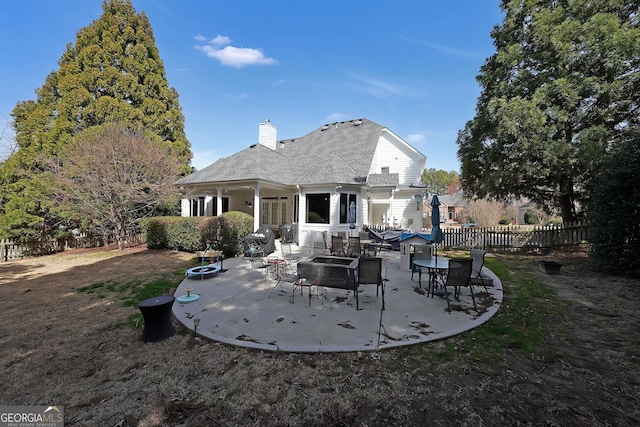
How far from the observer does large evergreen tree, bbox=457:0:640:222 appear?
10914 mm

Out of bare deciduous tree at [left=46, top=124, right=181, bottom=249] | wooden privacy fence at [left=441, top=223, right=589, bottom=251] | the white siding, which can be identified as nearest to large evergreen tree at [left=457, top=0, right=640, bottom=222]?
wooden privacy fence at [left=441, top=223, right=589, bottom=251]

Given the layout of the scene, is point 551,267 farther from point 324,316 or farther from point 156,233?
point 156,233

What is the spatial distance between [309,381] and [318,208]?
11.7 meters

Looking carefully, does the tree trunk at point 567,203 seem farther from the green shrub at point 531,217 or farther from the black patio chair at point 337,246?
the green shrub at point 531,217

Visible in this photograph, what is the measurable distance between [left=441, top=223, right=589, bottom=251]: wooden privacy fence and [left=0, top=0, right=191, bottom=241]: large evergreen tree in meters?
20.8

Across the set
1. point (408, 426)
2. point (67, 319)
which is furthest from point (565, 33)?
point (67, 319)

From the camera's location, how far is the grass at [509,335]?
3594mm

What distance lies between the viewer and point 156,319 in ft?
13.5

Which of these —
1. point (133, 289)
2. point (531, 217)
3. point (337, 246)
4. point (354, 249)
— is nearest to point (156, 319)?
point (133, 289)

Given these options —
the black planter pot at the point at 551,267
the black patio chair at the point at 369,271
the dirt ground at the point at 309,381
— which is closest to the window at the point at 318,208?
the black patio chair at the point at 369,271

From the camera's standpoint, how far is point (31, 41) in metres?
13.1

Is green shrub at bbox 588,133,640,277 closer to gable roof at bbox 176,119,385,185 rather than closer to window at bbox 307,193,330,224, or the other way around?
gable roof at bbox 176,119,385,185

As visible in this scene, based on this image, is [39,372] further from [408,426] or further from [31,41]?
[31,41]

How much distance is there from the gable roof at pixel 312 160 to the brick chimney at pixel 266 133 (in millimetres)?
1022
